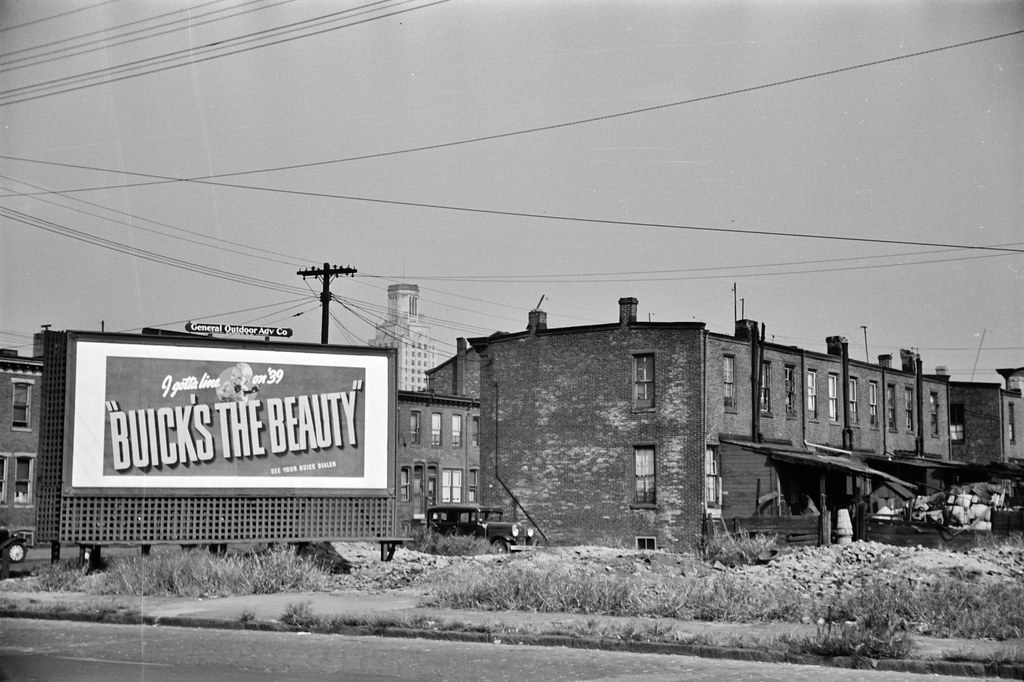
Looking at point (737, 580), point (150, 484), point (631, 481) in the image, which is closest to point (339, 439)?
point (150, 484)

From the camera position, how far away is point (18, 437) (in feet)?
170

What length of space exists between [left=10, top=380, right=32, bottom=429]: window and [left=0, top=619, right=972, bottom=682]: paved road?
3870 centimetres

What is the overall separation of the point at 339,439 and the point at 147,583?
6.19 meters

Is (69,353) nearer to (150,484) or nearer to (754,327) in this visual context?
(150,484)

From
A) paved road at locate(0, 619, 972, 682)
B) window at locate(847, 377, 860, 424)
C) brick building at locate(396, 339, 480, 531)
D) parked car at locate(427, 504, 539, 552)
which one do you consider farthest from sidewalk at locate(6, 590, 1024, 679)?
brick building at locate(396, 339, 480, 531)

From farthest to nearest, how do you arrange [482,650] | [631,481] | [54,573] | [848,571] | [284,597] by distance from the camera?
[631,481]
[54,573]
[848,571]
[284,597]
[482,650]

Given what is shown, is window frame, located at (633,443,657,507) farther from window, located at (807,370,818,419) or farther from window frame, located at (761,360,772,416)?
window, located at (807,370,818,419)

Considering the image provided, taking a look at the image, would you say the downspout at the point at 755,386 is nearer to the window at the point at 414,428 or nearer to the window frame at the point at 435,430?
the window at the point at 414,428

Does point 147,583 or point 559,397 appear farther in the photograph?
point 559,397

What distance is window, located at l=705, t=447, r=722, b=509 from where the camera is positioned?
1586 inches

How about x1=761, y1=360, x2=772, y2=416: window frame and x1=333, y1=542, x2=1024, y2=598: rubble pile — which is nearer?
x1=333, y1=542, x2=1024, y2=598: rubble pile

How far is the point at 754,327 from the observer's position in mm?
43188

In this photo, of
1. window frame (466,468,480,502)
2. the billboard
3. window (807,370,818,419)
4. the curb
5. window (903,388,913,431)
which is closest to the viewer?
the curb

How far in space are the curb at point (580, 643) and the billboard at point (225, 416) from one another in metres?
5.99
